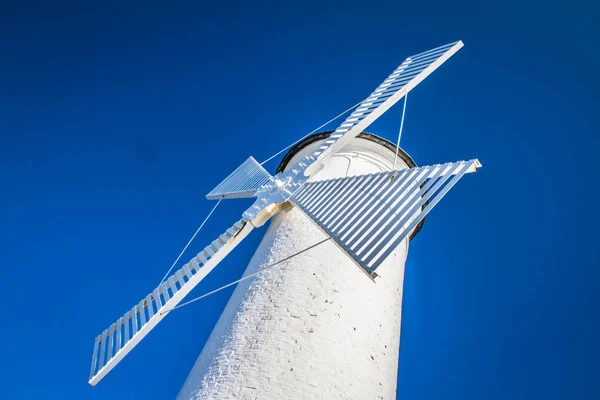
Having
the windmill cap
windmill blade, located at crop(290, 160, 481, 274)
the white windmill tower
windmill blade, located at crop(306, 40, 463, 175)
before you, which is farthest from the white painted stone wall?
the windmill cap

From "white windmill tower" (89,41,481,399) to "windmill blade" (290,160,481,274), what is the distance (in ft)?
0.04

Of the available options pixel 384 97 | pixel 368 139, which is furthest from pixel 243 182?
pixel 384 97

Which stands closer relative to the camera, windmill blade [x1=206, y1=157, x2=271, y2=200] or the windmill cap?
windmill blade [x1=206, y1=157, x2=271, y2=200]

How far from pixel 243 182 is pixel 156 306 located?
2.84 metres

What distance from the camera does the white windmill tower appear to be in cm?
346

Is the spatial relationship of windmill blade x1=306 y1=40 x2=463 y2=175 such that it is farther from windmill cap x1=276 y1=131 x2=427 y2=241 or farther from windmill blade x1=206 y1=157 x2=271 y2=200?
windmill blade x1=206 y1=157 x2=271 y2=200

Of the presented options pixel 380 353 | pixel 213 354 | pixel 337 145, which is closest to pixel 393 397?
pixel 380 353

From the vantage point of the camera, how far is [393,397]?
423cm

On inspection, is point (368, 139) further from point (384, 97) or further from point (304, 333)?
point (304, 333)

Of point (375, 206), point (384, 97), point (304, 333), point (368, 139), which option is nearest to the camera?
point (375, 206)

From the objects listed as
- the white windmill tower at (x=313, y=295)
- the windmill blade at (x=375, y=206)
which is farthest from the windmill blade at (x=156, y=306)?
the windmill blade at (x=375, y=206)

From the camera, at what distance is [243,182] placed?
23.1 ft

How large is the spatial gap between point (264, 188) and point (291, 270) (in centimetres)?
153

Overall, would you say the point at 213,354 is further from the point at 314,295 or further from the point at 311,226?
the point at 311,226
